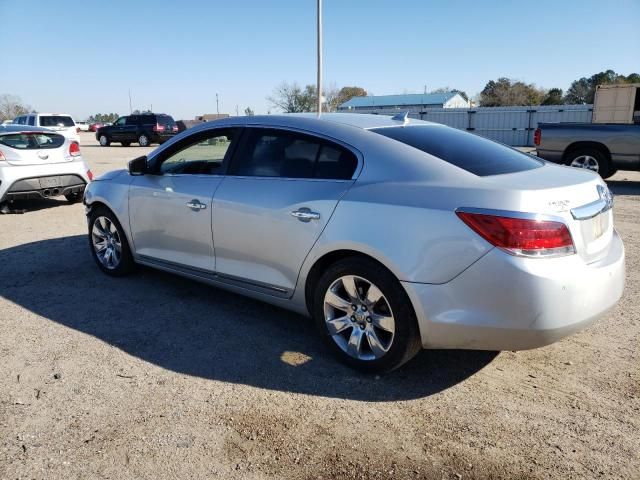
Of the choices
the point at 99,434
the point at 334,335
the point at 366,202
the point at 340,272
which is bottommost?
the point at 99,434

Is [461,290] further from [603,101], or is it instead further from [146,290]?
[603,101]

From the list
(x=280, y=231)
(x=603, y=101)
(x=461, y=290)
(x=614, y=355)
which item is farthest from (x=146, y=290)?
(x=603, y=101)

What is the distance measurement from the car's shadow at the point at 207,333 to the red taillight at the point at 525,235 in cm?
104

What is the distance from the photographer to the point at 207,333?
396cm

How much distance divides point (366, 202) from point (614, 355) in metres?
2.02

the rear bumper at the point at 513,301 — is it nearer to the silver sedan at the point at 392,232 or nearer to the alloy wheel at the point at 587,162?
the silver sedan at the point at 392,232

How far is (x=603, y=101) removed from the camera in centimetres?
1845

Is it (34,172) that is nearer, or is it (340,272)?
(340,272)

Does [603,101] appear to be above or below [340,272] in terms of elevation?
above

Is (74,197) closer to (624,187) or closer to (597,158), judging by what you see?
(597,158)

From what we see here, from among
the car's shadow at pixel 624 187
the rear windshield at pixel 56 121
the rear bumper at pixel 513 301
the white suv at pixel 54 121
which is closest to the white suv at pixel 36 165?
the rear bumper at pixel 513 301

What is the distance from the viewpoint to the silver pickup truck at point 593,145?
10.8 m

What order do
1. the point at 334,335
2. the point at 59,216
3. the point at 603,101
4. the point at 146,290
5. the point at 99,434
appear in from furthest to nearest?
the point at 603,101 < the point at 59,216 < the point at 146,290 < the point at 334,335 < the point at 99,434

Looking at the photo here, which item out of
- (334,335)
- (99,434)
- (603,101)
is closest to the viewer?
(99,434)
